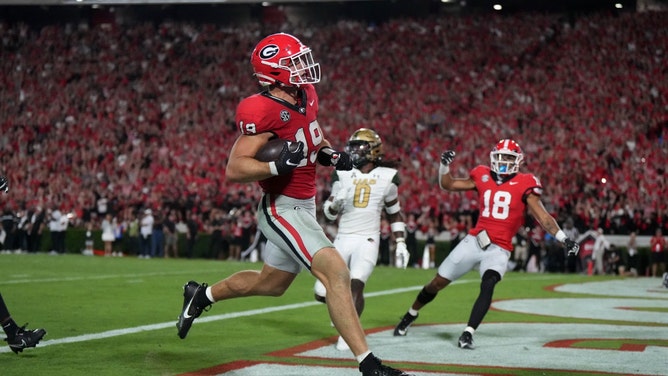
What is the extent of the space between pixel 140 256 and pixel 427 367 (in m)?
18.8

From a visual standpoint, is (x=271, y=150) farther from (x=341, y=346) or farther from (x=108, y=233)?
(x=108, y=233)

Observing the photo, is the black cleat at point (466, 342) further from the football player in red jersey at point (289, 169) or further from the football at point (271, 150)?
the football at point (271, 150)

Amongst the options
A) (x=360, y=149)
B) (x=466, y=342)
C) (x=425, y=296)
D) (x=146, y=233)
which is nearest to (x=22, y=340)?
(x=360, y=149)

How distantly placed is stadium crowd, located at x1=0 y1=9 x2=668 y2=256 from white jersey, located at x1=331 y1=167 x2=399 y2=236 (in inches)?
553

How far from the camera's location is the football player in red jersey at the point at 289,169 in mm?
5230

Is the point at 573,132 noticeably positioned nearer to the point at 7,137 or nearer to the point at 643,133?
the point at 643,133

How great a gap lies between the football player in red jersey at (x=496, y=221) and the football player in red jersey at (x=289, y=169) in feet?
8.73

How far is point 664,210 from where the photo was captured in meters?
21.5

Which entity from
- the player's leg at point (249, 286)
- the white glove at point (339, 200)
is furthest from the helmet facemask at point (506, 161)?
the player's leg at point (249, 286)

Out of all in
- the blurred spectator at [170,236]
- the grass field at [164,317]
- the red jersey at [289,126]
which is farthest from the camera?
the blurred spectator at [170,236]

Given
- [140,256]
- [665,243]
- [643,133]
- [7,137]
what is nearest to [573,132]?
[643,133]

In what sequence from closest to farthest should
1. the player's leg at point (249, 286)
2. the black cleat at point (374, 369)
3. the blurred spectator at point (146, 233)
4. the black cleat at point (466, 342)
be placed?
the black cleat at point (374, 369) → the player's leg at point (249, 286) → the black cleat at point (466, 342) → the blurred spectator at point (146, 233)

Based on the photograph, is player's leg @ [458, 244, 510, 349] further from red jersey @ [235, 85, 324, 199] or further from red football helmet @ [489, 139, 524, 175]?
red jersey @ [235, 85, 324, 199]

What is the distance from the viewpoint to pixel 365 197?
8203mm
